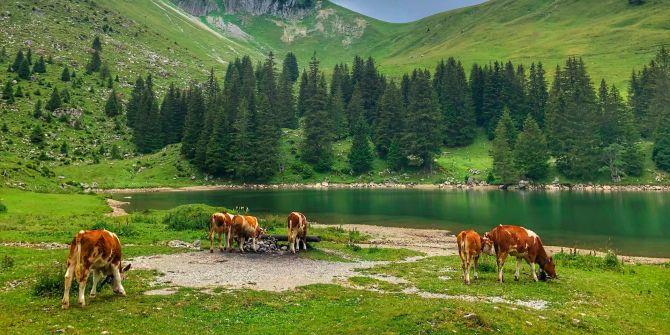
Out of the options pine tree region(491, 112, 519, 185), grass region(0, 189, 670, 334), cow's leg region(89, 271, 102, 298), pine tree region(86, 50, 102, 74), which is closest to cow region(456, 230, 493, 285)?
grass region(0, 189, 670, 334)

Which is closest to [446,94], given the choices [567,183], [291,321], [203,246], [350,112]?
[350,112]

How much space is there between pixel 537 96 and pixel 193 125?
346 ft

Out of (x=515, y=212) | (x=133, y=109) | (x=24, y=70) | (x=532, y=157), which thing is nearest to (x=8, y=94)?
(x=24, y=70)

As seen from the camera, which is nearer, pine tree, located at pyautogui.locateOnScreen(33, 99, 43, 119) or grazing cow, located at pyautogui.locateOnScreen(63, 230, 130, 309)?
grazing cow, located at pyautogui.locateOnScreen(63, 230, 130, 309)

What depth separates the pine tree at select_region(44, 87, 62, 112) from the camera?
12419 cm

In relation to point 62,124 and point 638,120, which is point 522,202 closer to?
point 638,120

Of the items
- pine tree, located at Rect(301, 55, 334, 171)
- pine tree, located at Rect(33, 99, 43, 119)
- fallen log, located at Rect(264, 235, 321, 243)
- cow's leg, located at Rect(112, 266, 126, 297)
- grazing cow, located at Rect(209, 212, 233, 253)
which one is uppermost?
pine tree, located at Rect(33, 99, 43, 119)

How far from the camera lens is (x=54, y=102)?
410 feet

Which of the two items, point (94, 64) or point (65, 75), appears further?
point (94, 64)

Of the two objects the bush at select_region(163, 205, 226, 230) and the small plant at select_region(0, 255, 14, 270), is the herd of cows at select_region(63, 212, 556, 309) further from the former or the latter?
the bush at select_region(163, 205, 226, 230)

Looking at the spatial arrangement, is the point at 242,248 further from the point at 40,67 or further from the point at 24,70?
the point at 40,67

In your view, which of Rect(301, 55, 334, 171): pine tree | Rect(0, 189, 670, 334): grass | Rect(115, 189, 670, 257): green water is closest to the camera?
Rect(0, 189, 670, 334): grass

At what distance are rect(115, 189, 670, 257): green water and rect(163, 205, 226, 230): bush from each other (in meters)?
18.9

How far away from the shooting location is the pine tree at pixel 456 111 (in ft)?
444
